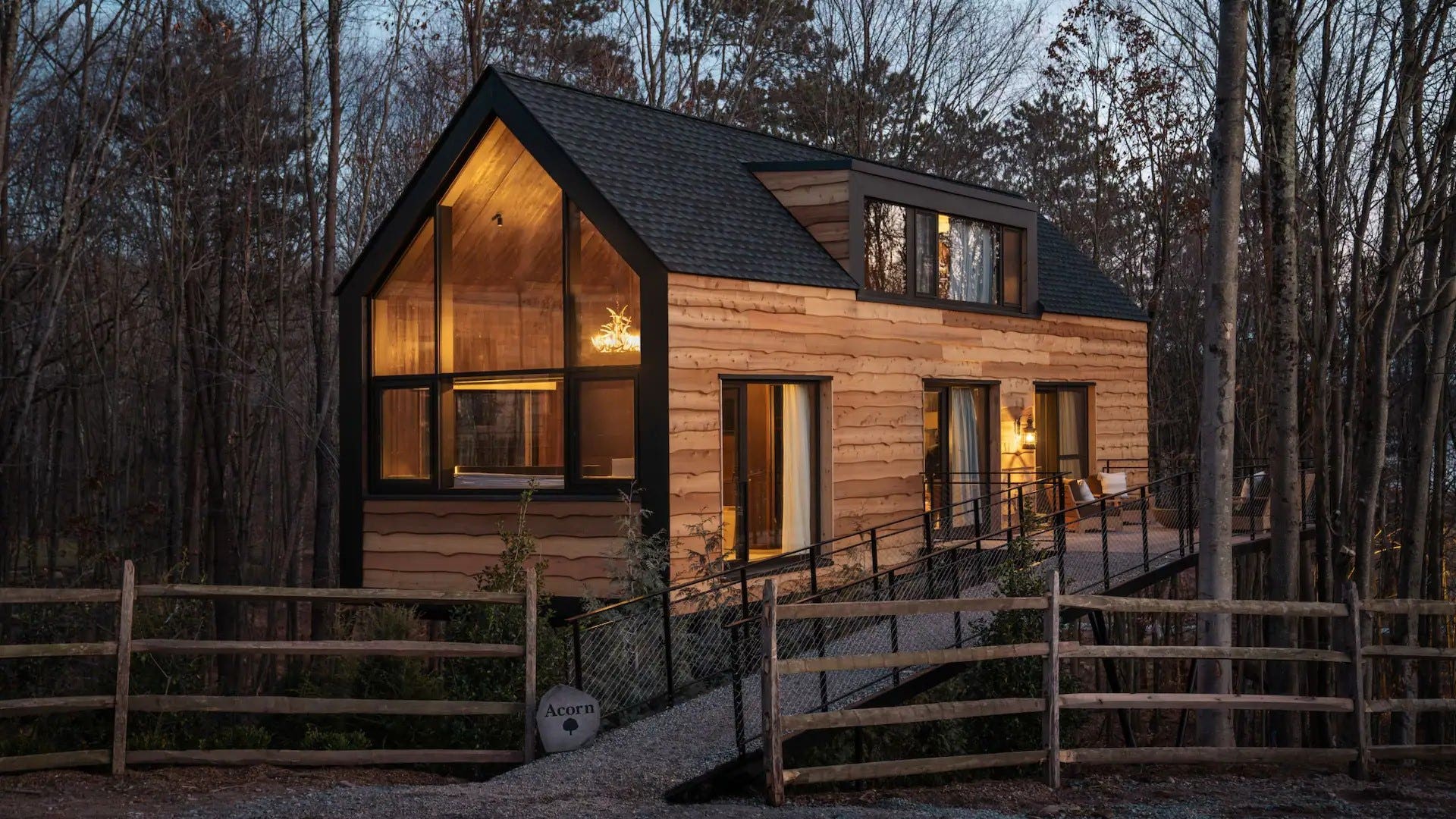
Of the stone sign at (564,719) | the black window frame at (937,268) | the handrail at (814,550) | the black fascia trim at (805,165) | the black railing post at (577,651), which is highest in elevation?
the black fascia trim at (805,165)

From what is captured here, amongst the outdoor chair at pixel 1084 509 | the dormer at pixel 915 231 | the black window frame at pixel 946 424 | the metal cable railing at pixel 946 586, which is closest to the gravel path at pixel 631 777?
the metal cable railing at pixel 946 586

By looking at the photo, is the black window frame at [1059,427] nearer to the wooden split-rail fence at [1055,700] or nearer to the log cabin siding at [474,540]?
the log cabin siding at [474,540]

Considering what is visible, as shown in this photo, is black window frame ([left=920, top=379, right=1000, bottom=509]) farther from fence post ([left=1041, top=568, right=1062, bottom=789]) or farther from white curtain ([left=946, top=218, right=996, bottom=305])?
fence post ([left=1041, top=568, right=1062, bottom=789])

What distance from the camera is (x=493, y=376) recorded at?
1493 centimetres

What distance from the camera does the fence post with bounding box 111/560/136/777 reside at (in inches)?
352

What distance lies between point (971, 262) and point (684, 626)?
8.20 m

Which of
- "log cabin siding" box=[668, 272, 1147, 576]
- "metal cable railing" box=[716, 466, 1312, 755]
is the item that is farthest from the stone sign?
"log cabin siding" box=[668, 272, 1147, 576]

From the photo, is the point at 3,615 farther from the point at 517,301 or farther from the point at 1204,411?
the point at 1204,411

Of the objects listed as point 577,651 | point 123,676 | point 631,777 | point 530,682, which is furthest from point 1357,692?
point 123,676

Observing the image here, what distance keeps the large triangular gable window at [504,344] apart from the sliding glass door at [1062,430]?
813cm

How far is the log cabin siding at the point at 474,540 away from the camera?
1379cm

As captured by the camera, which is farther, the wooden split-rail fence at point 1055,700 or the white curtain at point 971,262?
the white curtain at point 971,262

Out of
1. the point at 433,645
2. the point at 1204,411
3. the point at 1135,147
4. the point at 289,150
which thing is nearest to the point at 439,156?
the point at 433,645

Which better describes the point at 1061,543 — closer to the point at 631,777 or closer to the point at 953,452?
the point at 953,452
